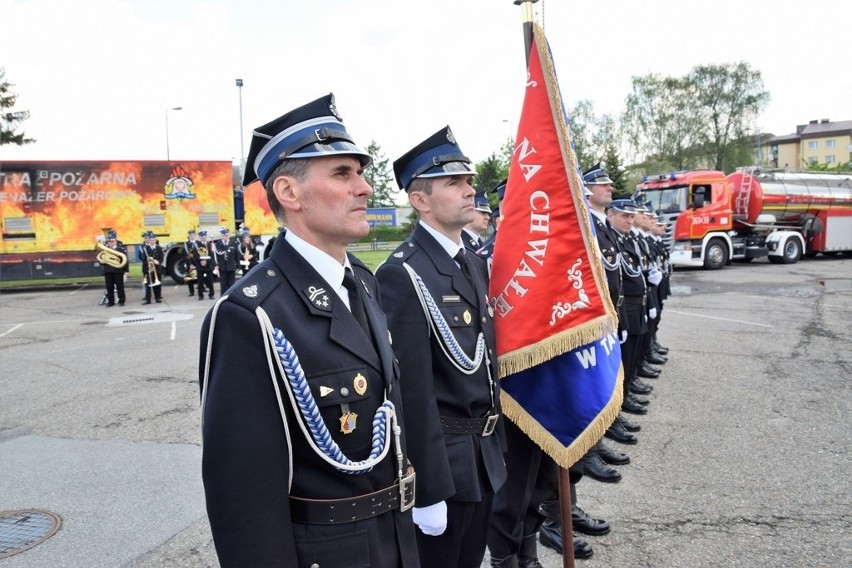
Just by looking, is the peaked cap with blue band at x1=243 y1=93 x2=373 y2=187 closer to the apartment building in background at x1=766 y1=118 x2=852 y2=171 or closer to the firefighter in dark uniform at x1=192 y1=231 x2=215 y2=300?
the firefighter in dark uniform at x1=192 y1=231 x2=215 y2=300

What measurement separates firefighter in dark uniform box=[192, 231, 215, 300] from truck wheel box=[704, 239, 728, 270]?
16.4m

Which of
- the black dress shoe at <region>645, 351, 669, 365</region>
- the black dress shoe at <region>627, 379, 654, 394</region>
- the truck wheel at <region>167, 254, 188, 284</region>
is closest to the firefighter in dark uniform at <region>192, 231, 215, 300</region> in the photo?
the truck wheel at <region>167, 254, 188, 284</region>

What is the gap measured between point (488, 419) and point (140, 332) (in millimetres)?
10047

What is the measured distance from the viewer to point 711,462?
15.5ft

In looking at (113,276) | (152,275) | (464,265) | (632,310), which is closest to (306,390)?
(464,265)

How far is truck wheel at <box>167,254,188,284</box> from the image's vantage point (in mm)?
21172

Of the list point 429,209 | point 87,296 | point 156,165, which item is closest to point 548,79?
point 429,209

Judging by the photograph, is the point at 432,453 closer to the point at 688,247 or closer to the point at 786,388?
the point at 786,388

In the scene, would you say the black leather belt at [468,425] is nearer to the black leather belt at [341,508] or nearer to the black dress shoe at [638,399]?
the black leather belt at [341,508]

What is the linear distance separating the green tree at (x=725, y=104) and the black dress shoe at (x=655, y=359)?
4734 centimetres

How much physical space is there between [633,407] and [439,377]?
412 cm

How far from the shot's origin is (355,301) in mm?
1853

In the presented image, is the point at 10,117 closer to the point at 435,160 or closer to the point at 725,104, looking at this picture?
the point at 435,160

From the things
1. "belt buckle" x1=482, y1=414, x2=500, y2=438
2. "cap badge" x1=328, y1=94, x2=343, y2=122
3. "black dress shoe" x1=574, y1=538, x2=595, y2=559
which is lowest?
"black dress shoe" x1=574, y1=538, x2=595, y2=559
